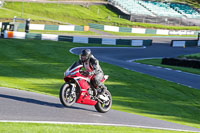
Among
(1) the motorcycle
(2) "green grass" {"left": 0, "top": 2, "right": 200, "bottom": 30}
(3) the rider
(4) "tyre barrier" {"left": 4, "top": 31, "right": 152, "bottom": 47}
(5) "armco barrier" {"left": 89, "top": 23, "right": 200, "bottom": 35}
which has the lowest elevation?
(1) the motorcycle

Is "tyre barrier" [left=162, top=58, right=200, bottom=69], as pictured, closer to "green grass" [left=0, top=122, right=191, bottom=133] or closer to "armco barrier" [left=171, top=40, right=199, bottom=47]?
"armco barrier" [left=171, top=40, right=199, bottom=47]

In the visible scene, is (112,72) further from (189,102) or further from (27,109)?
(27,109)

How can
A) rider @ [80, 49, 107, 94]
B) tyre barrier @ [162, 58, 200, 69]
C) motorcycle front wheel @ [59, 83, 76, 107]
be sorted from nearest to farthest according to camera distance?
motorcycle front wheel @ [59, 83, 76, 107], rider @ [80, 49, 107, 94], tyre barrier @ [162, 58, 200, 69]

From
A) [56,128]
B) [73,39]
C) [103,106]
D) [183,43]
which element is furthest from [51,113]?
[183,43]

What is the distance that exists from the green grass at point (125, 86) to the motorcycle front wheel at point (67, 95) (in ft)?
9.83

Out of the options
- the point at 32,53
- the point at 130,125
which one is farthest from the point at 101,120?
the point at 32,53

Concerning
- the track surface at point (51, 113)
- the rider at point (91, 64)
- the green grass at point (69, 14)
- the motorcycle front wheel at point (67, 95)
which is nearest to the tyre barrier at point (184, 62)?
the track surface at point (51, 113)

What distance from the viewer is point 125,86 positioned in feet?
61.0

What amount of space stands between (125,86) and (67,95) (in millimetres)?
7872

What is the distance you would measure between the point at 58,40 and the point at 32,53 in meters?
13.7

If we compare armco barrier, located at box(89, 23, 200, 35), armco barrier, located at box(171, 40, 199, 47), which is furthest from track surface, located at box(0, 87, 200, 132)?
armco barrier, located at box(89, 23, 200, 35)

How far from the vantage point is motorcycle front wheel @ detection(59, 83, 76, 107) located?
1080 cm

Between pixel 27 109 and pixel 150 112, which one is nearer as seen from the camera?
pixel 27 109

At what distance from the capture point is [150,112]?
1426cm
